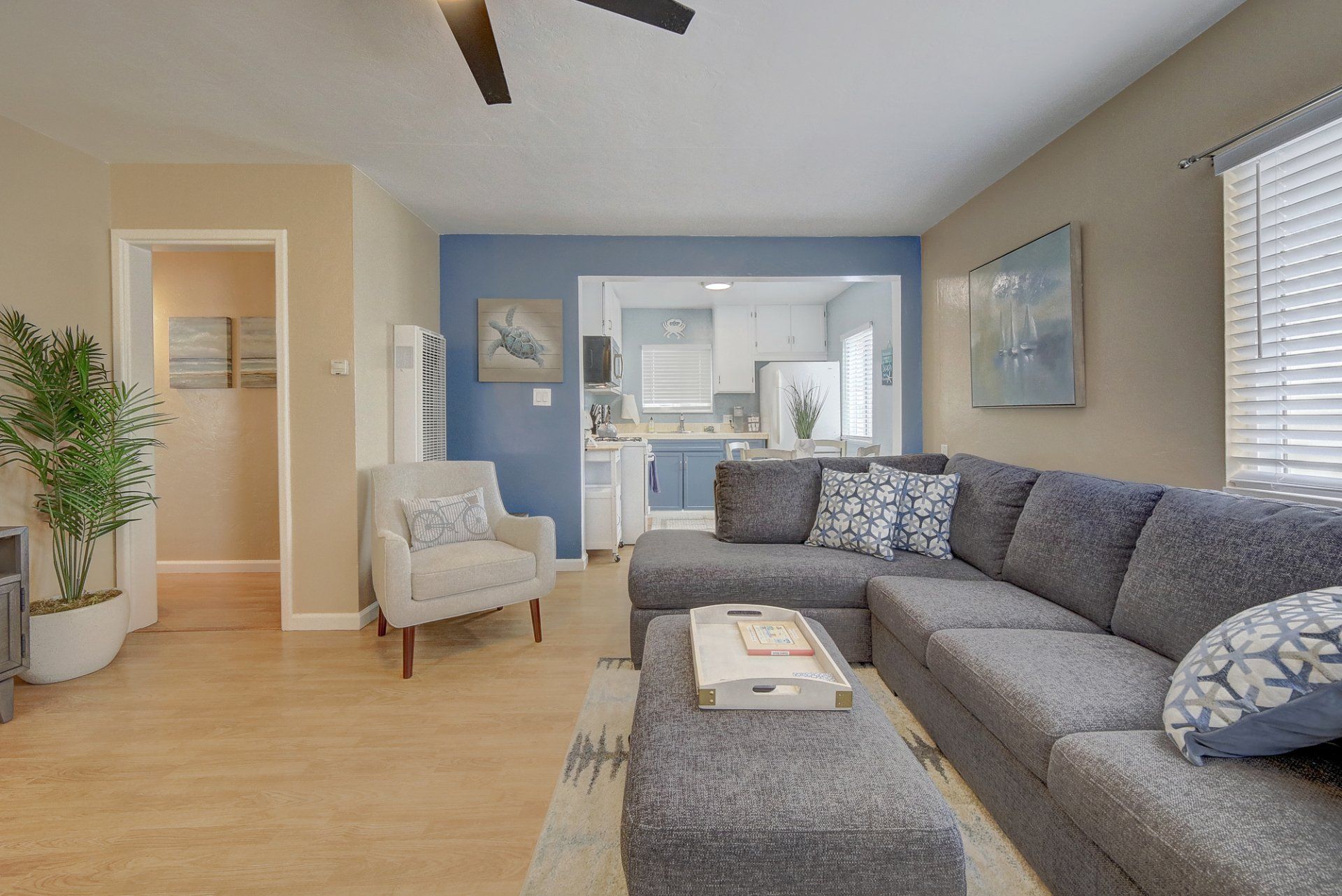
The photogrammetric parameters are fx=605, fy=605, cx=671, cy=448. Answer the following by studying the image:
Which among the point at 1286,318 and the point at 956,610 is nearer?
the point at 1286,318

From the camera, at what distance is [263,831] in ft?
5.45

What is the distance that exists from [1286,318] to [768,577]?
1.90m

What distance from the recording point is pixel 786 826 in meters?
1.05

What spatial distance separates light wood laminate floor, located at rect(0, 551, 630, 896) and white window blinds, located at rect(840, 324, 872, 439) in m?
3.95

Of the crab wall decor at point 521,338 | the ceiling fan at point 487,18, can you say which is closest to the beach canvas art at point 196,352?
the crab wall decor at point 521,338

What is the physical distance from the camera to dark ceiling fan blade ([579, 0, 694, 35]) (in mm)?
1617

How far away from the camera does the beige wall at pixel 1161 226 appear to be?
6.10 ft

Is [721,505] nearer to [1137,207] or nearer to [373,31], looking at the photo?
[1137,207]

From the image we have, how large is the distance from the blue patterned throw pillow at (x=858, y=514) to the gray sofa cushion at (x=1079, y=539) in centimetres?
54

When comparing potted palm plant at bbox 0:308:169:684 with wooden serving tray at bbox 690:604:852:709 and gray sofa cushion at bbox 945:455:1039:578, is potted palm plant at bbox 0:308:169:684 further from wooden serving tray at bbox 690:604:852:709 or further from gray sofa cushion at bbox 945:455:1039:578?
gray sofa cushion at bbox 945:455:1039:578

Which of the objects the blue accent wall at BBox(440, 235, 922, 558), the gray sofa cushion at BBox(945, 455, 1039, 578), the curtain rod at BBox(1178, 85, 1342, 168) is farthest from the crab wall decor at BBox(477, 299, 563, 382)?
the curtain rod at BBox(1178, 85, 1342, 168)

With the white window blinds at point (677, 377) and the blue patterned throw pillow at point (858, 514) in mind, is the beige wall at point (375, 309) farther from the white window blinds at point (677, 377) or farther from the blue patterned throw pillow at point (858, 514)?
the white window blinds at point (677, 377)

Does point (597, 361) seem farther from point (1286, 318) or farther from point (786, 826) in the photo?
point (786, 826)

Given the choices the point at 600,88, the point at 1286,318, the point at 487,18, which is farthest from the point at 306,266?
the point at 1286,318
